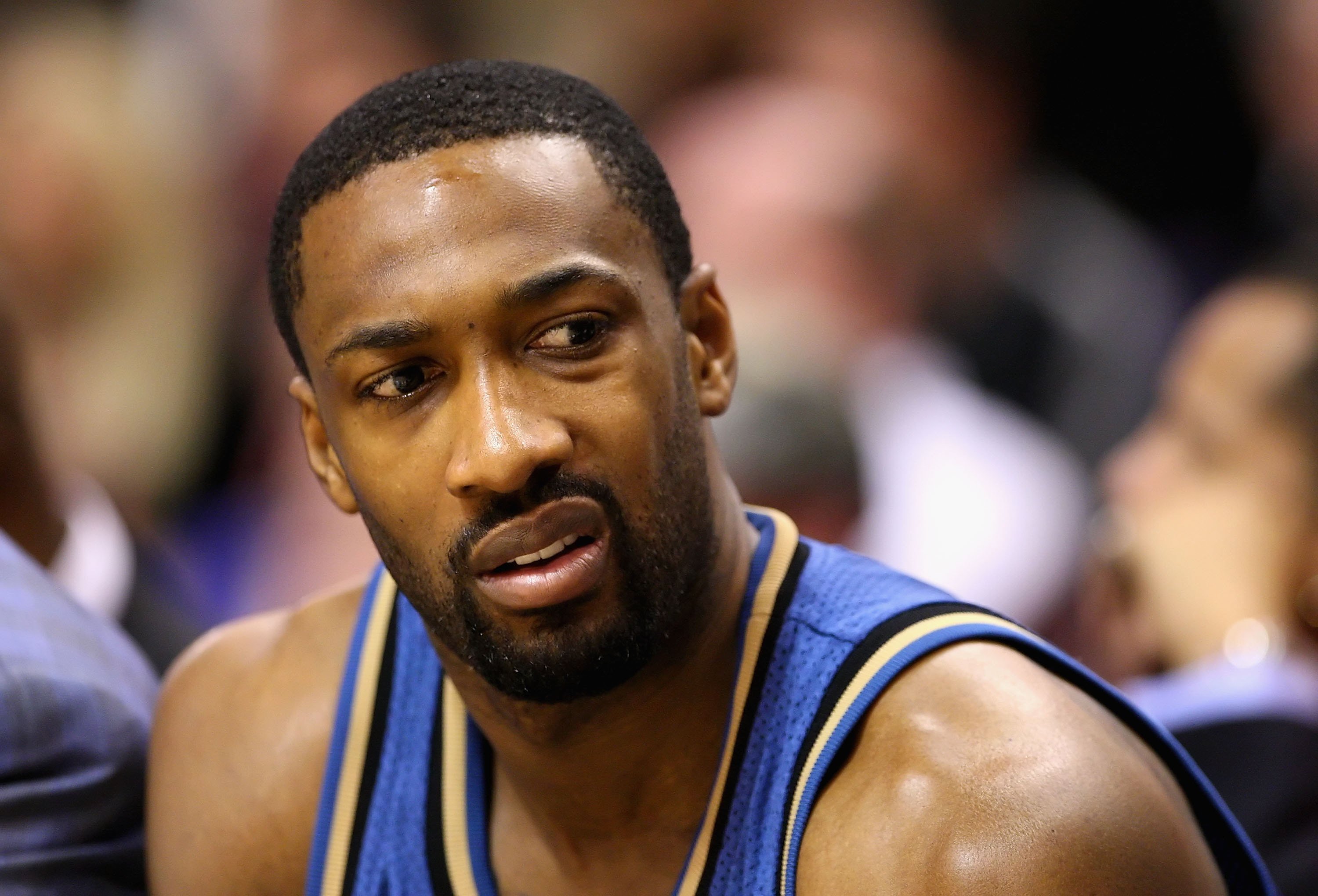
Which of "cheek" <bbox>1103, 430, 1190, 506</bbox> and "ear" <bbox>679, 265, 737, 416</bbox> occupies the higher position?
"ear" <bbox>679, 265, 737, 416</bbox>

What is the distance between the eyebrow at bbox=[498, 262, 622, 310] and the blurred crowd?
1.44 metres

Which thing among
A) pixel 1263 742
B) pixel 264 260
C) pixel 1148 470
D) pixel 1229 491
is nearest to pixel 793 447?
pixel 1148 470

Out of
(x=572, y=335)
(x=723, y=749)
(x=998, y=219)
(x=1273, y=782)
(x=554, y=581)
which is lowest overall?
(x=1273, y=782)

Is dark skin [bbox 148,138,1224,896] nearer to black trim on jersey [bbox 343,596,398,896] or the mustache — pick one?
the mustache

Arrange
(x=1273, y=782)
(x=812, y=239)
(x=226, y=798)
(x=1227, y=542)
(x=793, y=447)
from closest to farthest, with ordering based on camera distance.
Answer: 1. (x=226, y=798)
2. (x=1273, y=782)
3. (x=1227, y=542)
4. (x=793, y=447)
5. (x=812, y=239)

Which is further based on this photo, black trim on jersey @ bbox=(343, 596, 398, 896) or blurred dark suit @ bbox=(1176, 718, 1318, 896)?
blurred dark suit @ bbox=(1176, 718, 1318, 896)

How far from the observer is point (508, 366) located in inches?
55.0

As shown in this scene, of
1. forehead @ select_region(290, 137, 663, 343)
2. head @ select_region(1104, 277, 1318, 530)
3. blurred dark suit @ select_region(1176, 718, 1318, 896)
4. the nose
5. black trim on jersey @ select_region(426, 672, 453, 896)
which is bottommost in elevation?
blurred dark suit @ select_region(1176, 718, 1318, 896)

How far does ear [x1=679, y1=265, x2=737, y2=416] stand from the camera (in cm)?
157

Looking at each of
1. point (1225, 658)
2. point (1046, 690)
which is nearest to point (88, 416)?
point (1225, 658)

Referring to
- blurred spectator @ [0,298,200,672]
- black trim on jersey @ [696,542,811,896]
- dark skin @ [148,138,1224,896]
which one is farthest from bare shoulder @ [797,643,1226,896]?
blurred spectator @ [0,298,200,672]

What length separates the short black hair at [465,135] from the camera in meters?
1.44

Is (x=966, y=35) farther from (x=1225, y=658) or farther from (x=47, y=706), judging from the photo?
(x=47, y=706)

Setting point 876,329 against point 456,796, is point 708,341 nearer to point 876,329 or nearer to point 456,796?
point 456,796
